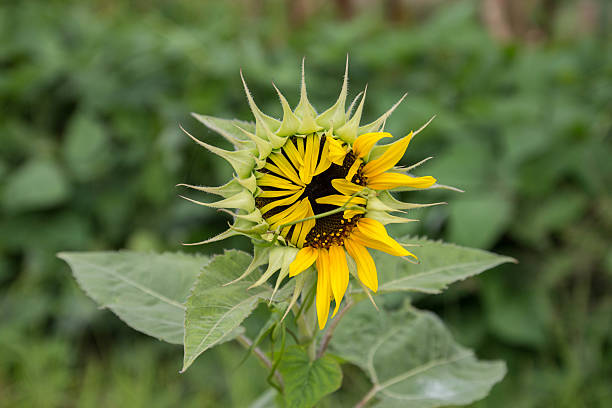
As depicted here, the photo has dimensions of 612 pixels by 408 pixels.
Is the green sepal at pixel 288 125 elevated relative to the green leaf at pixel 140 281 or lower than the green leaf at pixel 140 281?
elevated

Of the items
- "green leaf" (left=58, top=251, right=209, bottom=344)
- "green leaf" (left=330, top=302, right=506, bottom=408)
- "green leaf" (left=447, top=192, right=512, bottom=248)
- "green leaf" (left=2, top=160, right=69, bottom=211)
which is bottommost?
"green leaf" (left=2, top=160, right=69, bottom=211)

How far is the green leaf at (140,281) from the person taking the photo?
0.76 metres

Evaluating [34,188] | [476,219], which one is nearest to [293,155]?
[476,219]

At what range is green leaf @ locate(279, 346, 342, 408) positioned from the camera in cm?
66

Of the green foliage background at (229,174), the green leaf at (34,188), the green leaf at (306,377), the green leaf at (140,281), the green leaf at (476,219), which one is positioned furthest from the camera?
the green leaf at (34,188)

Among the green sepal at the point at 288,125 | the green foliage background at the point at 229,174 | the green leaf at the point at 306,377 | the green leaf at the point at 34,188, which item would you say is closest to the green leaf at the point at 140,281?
the green leaf at the point at 306,377

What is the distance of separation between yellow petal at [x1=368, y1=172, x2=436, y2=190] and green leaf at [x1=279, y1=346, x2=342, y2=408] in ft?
0.74

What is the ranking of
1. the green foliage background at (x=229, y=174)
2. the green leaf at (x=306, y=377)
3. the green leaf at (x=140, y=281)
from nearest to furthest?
the green leaf at (x=306, y=377) < the green leaf at (x=140, y=281) < the green foliage background at (x=229, y=174)

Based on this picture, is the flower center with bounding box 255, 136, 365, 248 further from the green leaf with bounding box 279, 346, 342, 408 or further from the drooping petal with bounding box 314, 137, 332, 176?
the green leaf with bounding box 279, 346, 342, 408

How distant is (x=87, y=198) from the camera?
267cm

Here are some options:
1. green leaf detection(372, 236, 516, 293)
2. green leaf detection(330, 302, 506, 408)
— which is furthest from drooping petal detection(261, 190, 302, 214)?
green leaf detection(330, 302, 506, 408)

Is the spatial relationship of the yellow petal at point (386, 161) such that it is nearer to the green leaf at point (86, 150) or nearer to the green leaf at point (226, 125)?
the green leaf at point (226, 125)

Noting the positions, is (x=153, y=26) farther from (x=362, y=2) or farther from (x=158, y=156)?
(x=362, y=2)

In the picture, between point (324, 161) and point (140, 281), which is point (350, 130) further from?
point (140, 281)
